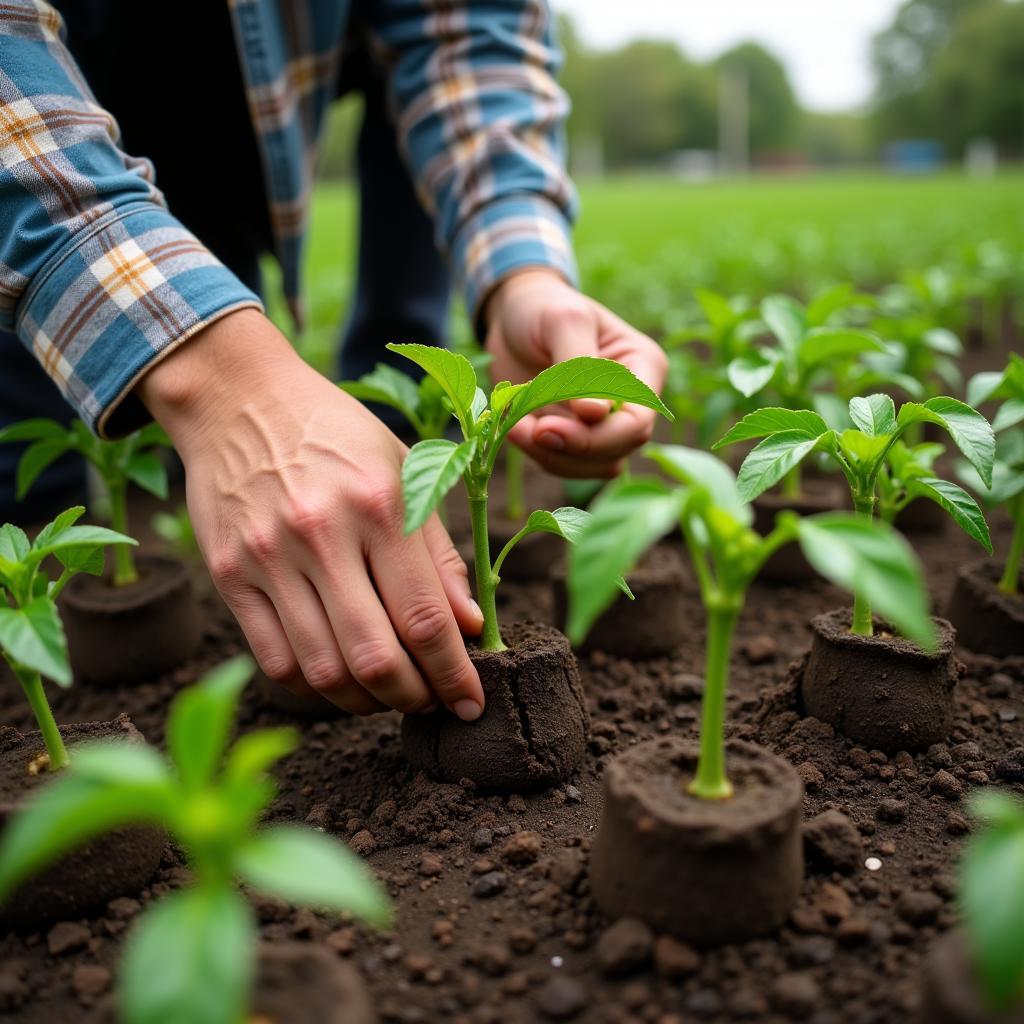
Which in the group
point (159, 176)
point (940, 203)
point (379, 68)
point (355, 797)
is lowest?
point (940, 203)

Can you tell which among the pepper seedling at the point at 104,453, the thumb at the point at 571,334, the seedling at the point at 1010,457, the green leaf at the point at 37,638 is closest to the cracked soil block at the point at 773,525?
the seedling at the point at 1010,457

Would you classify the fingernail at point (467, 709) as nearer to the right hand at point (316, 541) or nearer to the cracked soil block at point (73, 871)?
the right hand at point (316, 541)

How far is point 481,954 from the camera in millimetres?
1275

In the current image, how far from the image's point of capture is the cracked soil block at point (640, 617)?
2.23m

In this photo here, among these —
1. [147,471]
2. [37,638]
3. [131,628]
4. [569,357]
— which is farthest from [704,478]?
[131,628]

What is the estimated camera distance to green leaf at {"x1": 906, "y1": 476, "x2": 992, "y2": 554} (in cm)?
153

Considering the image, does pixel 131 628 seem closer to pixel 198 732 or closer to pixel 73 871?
pixel 73 871

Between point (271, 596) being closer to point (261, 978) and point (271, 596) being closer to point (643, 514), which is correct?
point (261, 978)

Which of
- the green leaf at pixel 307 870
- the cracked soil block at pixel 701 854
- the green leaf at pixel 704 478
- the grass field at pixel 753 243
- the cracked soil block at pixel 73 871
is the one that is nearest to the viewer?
the green leaf at pixel 307 870

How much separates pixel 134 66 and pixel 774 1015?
3387 millimetres

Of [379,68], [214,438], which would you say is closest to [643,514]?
[214,438]

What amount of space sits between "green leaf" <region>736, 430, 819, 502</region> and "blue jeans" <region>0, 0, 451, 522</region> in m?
2.36

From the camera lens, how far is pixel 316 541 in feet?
4.97

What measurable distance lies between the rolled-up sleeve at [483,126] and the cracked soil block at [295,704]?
1.21 meters
